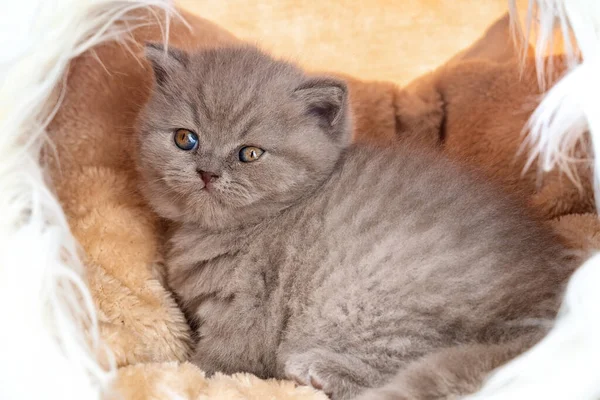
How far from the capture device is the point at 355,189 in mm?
1097

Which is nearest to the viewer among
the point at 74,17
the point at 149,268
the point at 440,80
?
the point at 74,17

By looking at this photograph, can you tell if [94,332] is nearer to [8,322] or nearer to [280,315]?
[8,322]

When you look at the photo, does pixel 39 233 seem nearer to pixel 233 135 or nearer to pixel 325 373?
pixel 233 135

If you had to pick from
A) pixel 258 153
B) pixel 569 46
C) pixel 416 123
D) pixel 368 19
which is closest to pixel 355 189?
pixel 258 153

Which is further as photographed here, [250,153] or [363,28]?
[363,28]

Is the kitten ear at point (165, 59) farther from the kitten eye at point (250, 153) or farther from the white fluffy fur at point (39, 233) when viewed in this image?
the kitten eye at point (250, 153)

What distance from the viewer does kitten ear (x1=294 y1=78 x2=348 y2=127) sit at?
3.66 ft

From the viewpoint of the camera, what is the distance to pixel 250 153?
43.1 inches

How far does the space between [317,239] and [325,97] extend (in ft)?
0.89

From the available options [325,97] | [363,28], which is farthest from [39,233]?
[363,28]

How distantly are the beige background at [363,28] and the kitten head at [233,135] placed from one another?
0.48 m

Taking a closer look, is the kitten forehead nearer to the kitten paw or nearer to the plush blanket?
the plush blanket

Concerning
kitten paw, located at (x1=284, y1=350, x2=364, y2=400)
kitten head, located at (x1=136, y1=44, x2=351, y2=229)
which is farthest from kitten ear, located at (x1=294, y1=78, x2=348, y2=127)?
kitten paw, located at (x1=284, y1=350, x2=364, y2=400)

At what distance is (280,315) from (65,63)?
0.60 metres
